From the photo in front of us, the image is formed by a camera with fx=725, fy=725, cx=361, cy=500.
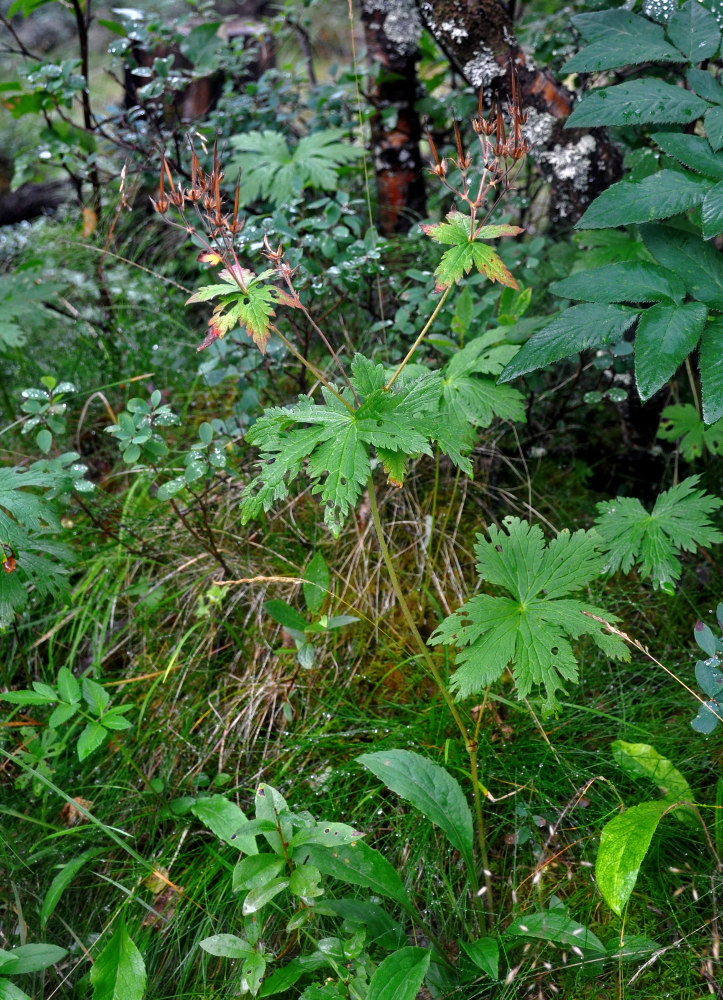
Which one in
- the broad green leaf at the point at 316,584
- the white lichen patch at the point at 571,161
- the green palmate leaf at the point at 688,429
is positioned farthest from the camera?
the white lichen patch at the point at 571,161

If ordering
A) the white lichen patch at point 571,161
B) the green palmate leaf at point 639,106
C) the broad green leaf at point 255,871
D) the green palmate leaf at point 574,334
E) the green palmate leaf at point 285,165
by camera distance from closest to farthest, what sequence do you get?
the broad green leaf at point 255,871
the green palmate leaf at point 574,334
the green palmate leaf at point 639,106
the white lichen patch at point 571,161
the green palmate leaf at point 285,165

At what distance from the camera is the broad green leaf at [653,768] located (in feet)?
5.12

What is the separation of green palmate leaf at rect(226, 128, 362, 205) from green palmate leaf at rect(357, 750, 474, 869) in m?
1.84

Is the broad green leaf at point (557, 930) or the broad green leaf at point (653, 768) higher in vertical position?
the broad green leaf at point (653, 768)

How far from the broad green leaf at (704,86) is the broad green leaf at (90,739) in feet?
6.57

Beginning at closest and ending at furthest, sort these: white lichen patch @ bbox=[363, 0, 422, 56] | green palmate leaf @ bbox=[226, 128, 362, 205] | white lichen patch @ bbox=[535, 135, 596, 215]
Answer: white lichen patch @ bbox=[535, 135, 596, 215], green palmate leaf @ bbox=[226, 128, 362, 205], white lichen patch @ bbox=[363, 0, 422, 56]

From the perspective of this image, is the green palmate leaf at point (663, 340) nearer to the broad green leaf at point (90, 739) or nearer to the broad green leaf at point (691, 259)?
the broad green leaf at point (691, 259)

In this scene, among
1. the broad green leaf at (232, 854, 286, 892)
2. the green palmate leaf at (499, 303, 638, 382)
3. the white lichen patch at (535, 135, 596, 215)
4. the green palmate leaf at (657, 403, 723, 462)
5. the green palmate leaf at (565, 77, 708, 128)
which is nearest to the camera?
the broad green leaf at (232, 854, 286, 892)

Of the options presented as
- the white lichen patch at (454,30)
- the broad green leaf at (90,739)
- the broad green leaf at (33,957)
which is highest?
the white lichen patch at (454,30)

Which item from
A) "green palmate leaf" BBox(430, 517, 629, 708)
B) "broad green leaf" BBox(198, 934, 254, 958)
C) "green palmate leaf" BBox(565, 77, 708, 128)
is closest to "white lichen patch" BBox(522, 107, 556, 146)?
"green palmate leaf" BBox(565, 77, 708, 128)

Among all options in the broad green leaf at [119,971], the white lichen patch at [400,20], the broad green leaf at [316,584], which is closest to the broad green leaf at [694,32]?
the white lichen patch at [400,20]

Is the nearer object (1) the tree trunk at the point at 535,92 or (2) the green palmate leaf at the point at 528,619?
(2) the green palmate leaf at the point at 528,619

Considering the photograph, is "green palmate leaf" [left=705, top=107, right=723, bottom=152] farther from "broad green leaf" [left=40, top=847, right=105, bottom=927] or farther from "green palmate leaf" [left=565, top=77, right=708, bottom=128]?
"broad green leaf" [left=40, top=847, right=105, bottom=927]

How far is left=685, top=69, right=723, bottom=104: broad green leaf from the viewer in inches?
64.3
